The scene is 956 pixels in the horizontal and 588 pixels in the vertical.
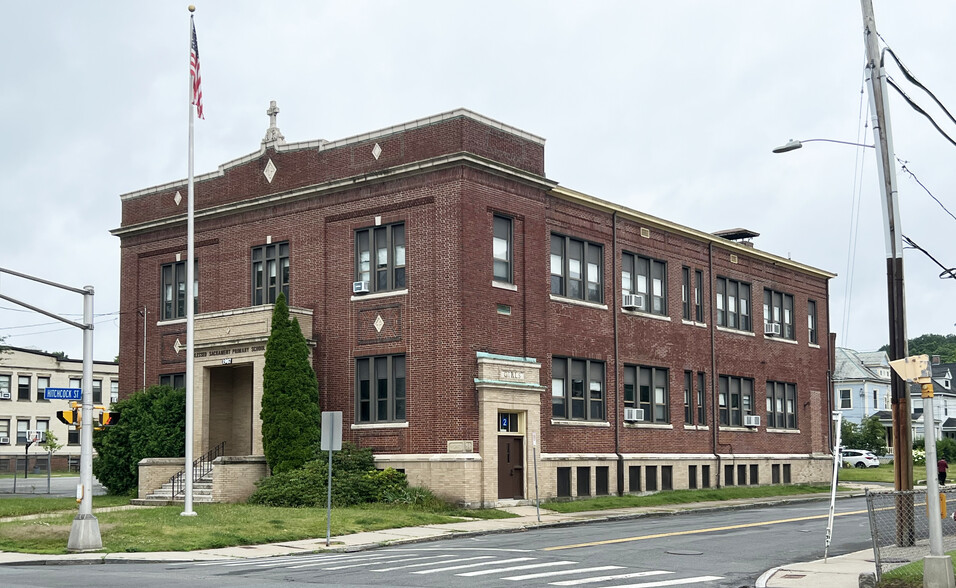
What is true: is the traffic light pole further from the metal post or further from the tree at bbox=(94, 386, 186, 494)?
the tree at bbox=(94, 386, 186, 494)

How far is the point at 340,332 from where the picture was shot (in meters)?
35.4

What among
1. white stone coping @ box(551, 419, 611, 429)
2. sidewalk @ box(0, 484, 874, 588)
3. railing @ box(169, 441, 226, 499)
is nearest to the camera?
sidewalk @ box(0, 484, 874, 588)

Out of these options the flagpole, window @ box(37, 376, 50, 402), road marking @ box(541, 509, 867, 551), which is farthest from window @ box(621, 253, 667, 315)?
window @ box(37, 376, 50, 402)

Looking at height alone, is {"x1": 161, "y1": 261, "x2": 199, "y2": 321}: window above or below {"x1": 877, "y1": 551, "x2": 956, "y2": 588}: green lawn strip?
above

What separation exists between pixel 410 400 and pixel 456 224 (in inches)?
217

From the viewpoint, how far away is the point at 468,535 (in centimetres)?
2614

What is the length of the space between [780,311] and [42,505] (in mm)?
32634

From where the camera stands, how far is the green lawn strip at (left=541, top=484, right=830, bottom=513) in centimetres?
3391

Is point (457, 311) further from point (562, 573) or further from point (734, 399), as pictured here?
point (734, 399)

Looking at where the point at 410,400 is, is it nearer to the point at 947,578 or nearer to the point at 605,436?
the point at 605,436

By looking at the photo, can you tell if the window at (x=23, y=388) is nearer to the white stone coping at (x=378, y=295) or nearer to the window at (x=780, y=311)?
the white stone coping at (x=378, y=295)

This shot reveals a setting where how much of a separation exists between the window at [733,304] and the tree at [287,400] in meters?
19.2

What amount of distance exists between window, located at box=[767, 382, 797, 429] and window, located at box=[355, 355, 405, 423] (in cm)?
2120

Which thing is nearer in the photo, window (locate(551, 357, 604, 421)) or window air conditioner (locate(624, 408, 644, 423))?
window (locate(551, 357, 604, 421))
